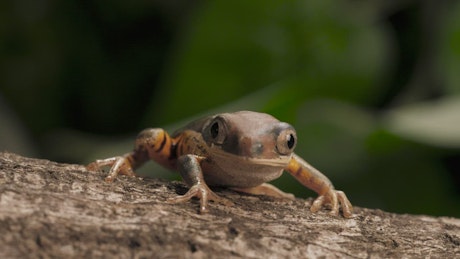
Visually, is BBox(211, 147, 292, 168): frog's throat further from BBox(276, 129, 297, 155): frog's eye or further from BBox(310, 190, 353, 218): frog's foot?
BBox(310, 190, 353, 218): frog's foot

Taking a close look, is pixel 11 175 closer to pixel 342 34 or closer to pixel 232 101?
pixel 232 101

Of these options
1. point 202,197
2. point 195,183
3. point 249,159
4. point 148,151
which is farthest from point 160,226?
point 148,151

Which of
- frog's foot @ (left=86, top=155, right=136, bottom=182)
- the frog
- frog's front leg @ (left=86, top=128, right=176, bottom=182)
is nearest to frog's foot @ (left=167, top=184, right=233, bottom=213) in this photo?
the frog

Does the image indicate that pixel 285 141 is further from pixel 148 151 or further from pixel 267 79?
pixel 267 79

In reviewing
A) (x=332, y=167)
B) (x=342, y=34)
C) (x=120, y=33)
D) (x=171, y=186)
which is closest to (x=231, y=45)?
(x=342, y=34)

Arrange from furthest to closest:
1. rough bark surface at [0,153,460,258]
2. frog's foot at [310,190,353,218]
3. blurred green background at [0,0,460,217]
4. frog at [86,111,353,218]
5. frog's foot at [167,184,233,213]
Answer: blurred green background at [0,0,460,217], frog's foot at [310,190,353,218], frog at [86,111,353,218], frog's foot at [167,184,233,213], rough bark surface at [0,153,460,258]

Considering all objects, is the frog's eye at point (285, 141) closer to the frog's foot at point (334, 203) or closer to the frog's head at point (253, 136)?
the frog's head at point (253, 136)
